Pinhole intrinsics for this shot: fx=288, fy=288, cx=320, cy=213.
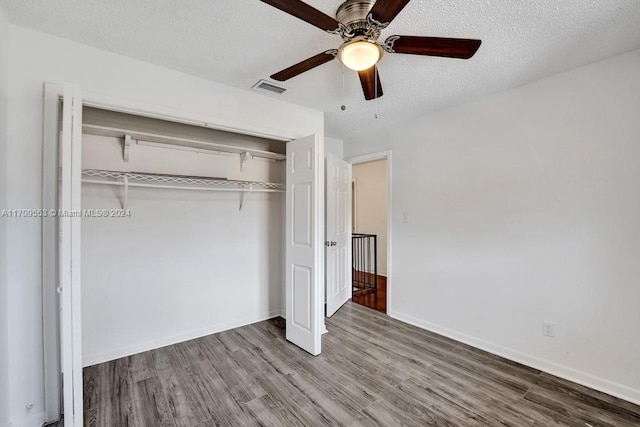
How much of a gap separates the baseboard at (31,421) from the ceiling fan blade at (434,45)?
3043mm

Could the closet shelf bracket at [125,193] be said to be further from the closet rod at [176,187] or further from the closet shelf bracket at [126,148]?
the closet shelf bracket at [126,148]

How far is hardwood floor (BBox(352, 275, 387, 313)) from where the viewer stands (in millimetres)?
4133

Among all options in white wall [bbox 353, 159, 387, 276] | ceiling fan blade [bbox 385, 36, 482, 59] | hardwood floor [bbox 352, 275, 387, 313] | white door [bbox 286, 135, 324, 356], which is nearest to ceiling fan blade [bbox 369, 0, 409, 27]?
ceiling fan blade [bbox 385, 36, 482, 59]

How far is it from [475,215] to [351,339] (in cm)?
182

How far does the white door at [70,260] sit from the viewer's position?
5.00ft

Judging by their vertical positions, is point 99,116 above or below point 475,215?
above

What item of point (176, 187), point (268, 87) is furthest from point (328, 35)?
point (176, 187)

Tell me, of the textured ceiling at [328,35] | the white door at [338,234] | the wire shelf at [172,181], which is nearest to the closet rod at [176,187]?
the wire shelf at [172,181]

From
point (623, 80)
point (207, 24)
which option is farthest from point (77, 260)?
point (623, 80)

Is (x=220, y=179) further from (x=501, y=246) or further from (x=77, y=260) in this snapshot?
(x=501, y=246)

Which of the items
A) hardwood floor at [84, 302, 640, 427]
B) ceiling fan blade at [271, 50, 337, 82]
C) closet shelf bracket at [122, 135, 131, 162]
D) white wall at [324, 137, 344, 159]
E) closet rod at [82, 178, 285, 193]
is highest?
white wall at [324, 137, 344, 159]

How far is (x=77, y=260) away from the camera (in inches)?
61.6

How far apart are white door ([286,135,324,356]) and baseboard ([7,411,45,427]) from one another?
6.10ft

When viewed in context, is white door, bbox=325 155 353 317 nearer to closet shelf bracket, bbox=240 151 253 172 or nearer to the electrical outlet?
closet shelf bracket, bbox=240 151 253 172
